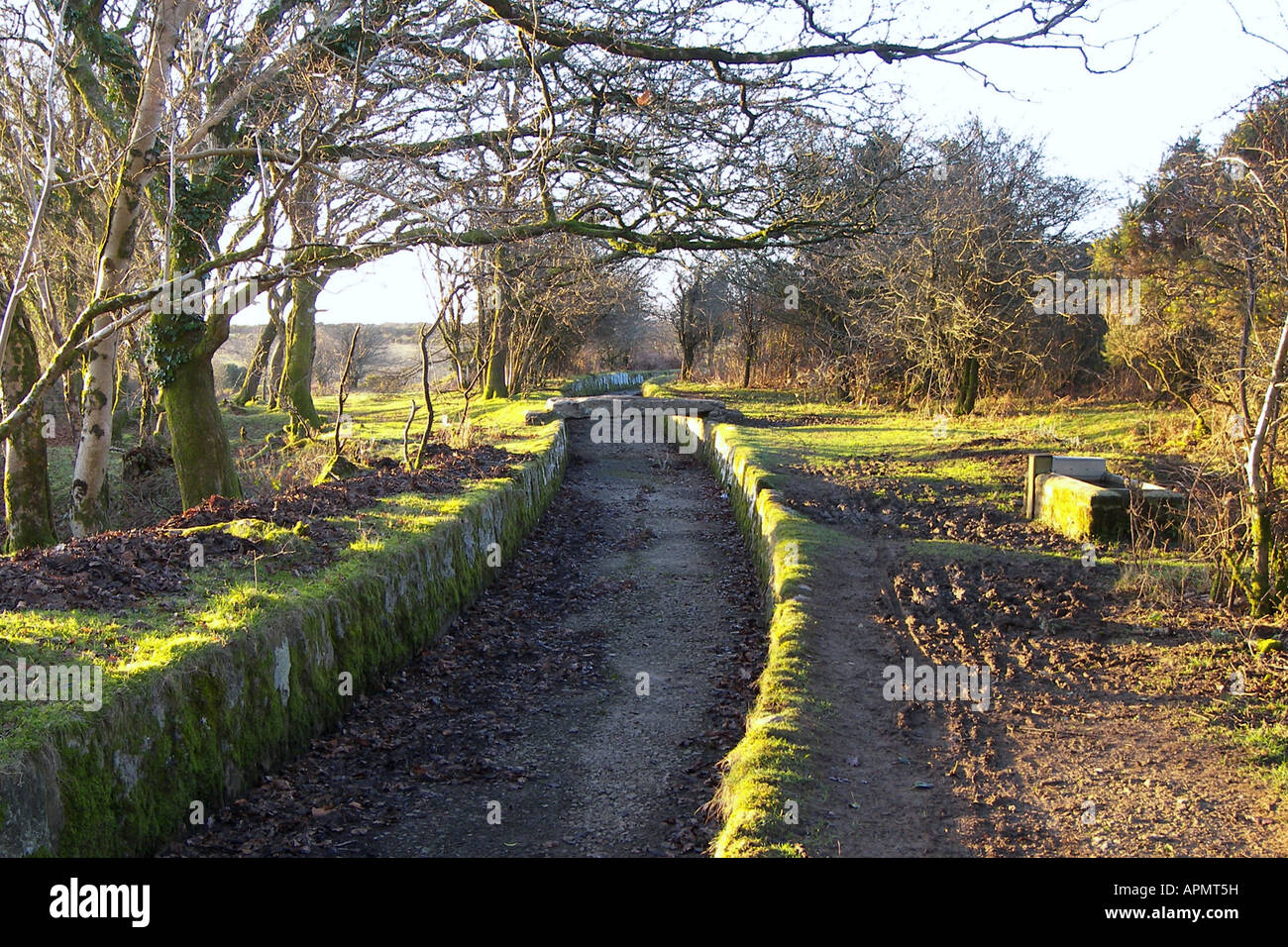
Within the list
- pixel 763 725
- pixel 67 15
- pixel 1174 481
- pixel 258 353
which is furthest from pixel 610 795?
pixel 258 353

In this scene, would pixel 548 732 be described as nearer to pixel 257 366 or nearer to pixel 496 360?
pixel 496 360

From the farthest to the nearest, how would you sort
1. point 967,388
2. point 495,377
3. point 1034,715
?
1. point 495,377
2. point 967,388
3. point 1034,715

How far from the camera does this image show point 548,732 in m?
Result: 6.55

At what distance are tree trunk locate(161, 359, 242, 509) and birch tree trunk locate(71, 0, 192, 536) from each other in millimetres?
700

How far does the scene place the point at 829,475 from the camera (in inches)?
540

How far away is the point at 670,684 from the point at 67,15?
914 centimetres

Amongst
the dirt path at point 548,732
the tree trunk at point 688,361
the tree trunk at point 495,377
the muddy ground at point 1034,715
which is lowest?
the dirt path at point 548,732

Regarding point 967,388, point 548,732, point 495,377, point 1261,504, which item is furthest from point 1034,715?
point 495,377

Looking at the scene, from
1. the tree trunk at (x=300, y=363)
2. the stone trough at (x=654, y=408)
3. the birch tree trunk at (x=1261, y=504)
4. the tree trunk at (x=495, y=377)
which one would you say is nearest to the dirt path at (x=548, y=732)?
the birch tree trunk at (x=1261, y=504)

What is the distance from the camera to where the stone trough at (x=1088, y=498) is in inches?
366

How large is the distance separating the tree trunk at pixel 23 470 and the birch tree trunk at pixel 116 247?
0.47 meters

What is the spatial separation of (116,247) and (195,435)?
2599mm

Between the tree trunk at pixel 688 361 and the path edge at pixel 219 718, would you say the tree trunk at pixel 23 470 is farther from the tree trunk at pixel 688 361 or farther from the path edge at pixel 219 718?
the tree trunk at pixel 688 361
